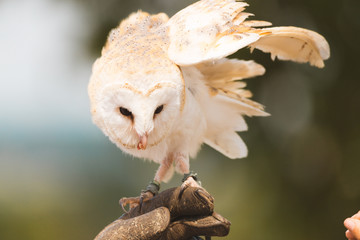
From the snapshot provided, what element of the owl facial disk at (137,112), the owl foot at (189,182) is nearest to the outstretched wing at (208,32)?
the owl facial disk at (137,112)

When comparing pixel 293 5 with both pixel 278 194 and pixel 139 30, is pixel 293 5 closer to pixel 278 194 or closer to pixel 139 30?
pixel 278 194

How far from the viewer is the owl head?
1018 millimetres

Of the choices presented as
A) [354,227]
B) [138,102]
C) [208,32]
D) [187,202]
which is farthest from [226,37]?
[354,227]

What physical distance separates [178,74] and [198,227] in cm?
39

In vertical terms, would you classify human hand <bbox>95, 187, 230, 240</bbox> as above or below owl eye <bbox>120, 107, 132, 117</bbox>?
below

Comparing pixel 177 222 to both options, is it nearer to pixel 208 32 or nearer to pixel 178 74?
pixel 178 74

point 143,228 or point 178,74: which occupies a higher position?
point 178,74

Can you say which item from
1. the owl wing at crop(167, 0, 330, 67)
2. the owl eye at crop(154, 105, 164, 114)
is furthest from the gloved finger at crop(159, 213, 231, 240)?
the owl wing at crop(167, 0, 330, 67)

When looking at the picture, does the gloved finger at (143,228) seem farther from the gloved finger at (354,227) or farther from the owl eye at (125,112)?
the gloved finger at (354,227)

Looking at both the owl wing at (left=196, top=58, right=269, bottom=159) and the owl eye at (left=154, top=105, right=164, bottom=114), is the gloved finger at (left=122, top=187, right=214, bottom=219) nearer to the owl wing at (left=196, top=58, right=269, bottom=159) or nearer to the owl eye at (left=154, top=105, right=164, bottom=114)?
the owl eye at (left=154, top=105, right=164, bottom=114)

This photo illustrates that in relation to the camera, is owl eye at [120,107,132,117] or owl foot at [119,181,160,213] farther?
owl foot at [119,181,160,213]

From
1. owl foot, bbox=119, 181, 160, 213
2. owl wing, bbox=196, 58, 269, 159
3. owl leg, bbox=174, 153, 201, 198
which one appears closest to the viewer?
owl leg, bbox=174, 153, 201, 198

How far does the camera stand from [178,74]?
3.56 ft

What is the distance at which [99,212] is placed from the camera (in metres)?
2.99
